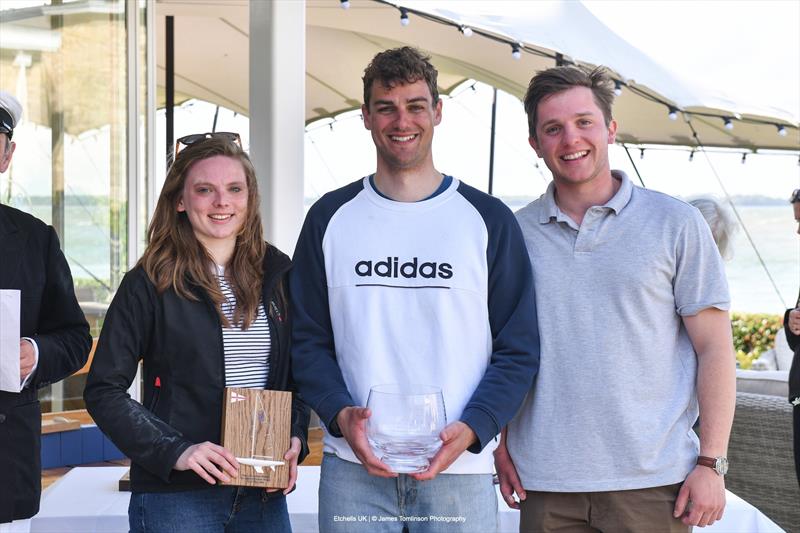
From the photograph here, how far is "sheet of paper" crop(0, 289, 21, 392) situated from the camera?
1860mm

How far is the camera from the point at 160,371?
1.85m

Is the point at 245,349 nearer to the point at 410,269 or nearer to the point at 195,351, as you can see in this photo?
the point at 195,351

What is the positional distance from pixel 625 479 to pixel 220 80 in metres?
11.0

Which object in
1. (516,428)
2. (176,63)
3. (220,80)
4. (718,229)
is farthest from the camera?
(220,80)

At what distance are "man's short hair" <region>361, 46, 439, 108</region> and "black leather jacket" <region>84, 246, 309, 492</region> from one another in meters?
0.56

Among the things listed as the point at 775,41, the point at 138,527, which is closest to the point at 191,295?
the point at 138,527

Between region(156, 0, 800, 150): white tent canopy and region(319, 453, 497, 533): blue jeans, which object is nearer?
region(319, 453, 497, 533): blue jeans

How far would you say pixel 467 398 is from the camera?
5.90ft

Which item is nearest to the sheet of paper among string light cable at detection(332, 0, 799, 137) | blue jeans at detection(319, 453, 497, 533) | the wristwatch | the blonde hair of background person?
blue jeans at detection(319, 453, 497, 533)

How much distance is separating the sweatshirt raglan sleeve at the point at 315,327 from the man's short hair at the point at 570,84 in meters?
0.49

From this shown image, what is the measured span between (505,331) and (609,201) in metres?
0.37

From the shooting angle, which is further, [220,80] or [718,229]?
[220,80]

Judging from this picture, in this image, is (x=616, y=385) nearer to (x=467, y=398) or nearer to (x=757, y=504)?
(x=467, y=398)

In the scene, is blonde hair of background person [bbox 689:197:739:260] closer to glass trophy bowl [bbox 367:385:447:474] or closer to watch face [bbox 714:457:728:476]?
watch face [bbox 714:457:728:476]
